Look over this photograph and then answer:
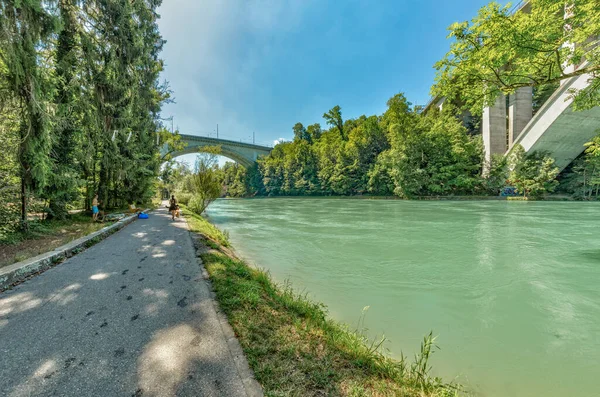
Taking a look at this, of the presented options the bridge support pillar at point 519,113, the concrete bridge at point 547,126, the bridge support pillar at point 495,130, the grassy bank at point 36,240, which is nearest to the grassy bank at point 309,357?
the grassy bank at point 36,240

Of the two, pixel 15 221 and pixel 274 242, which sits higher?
pixel 15 221

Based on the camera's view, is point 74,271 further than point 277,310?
Yes

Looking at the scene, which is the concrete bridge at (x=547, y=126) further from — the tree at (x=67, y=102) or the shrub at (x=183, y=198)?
the shrub at (x=183, y=198)

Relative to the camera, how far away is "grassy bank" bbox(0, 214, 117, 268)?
5.18 m

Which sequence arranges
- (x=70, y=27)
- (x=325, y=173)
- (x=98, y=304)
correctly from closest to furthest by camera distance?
(x=98, y=304) < (x=70, y=27) < (x=325, y=173)

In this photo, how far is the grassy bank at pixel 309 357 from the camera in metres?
1.97

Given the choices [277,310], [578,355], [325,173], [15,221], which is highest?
[325,173]

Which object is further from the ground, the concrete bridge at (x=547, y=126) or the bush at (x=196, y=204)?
the concrete bridge at (x=547, y=126)

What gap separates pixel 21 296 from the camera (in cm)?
351

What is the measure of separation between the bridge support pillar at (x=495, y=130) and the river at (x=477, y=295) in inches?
962

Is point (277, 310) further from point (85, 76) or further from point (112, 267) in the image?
point (85, 76)

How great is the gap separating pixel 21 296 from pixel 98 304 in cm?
136

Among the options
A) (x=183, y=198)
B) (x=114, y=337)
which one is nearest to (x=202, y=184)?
(x=183, y=198)

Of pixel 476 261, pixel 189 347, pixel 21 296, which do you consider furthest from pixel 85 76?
pixel 476 261
